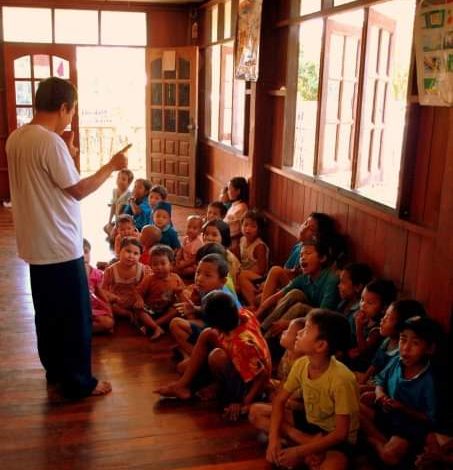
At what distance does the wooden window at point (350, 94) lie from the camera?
400cm

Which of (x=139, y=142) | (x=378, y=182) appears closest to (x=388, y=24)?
(x=378, y=182)

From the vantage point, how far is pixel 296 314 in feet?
10.2

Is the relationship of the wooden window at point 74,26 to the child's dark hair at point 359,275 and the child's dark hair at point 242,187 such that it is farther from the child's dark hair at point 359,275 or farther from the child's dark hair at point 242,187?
the child's dark hair at point 359,275

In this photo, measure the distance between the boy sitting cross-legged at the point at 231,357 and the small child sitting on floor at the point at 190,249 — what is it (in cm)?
162

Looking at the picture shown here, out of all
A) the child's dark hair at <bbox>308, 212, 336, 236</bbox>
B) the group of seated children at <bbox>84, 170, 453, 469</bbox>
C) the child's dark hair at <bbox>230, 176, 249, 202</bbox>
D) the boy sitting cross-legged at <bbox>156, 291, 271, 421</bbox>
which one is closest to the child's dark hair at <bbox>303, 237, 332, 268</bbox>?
the group of seated children at <bbox>84, 170, 453, 469</bbox>

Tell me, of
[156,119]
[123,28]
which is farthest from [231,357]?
[123,28]

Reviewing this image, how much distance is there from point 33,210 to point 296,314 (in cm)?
151

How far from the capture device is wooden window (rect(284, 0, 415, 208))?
13.1 feet

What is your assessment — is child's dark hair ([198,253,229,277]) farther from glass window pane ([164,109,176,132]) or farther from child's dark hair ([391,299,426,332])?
glass window pane ([164,109,176,132])

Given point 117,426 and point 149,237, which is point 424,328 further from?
point 149,237

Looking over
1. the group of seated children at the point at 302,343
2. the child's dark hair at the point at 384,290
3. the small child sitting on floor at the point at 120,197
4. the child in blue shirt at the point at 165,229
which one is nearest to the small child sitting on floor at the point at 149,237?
the child in blue shirt at the point at 165,229

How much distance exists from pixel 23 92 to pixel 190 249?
4.16m

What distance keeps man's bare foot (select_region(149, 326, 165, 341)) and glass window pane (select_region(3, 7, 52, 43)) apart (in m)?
5.17

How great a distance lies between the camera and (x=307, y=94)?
5.63 metres
